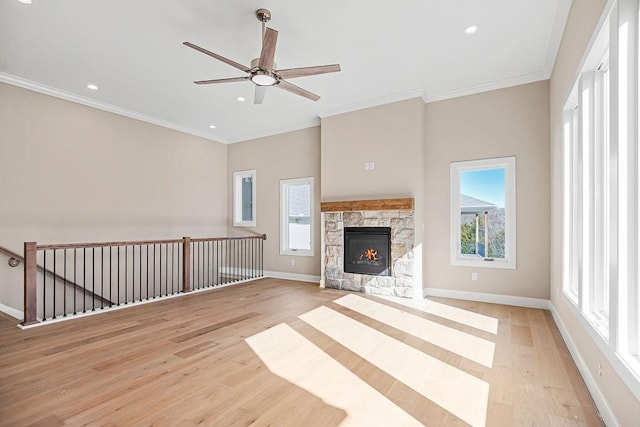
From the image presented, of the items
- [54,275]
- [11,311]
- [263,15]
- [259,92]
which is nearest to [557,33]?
[263,15]

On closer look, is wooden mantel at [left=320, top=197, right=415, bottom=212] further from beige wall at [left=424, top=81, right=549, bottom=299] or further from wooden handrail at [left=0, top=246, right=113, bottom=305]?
wooden handrail at [left=0, top=246, right=113, bottom=305]

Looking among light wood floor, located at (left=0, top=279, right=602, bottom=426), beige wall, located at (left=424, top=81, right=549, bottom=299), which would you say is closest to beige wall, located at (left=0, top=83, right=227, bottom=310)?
light wood floor, located at (left=0, top=279, right=602, bottom=426)

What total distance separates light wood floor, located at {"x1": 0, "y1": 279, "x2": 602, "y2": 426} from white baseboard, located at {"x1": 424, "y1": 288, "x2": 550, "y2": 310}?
37 centimetres

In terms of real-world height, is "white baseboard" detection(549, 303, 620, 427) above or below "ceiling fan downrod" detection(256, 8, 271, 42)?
below

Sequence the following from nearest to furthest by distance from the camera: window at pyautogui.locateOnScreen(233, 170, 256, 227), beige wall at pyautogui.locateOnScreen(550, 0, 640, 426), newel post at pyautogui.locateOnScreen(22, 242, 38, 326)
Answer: beige wall at pyautogui.locateOnScreen(550, 0, 640, 426) → newel post at pyautogui.locateOnScreen(22, 242, 38, 326) → window at pyautogui.locateOnScreen(233, 170, 256, 227)

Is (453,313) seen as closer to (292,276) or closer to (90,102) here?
(292,276)

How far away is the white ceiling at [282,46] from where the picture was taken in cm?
304

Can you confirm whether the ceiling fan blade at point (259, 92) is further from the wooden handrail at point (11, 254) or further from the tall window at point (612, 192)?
the wooden handrail at point (11, 254)

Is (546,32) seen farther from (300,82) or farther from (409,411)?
(409,411)

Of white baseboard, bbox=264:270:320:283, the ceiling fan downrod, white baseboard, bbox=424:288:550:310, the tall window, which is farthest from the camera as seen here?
white baseboard, bbox=264:270:320:283

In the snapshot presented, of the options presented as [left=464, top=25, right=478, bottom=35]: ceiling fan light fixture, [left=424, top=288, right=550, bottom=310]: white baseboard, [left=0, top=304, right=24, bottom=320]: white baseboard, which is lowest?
[left=0, top=304, right=24, bottom=320]: white baseboard

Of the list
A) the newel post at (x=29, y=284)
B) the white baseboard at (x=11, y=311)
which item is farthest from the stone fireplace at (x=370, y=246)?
the white baseboard at (x=11, y=311)

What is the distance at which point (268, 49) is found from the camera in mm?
2936

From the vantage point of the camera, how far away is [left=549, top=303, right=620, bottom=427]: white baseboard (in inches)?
71.2
